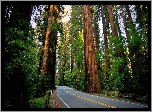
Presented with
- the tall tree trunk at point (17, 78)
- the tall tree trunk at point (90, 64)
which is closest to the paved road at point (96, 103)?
the tall tree trunk at point (17, 78)

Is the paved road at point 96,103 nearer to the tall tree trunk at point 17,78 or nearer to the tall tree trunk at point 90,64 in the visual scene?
the tall tree trunk at point 17,78

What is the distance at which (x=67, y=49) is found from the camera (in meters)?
49.5

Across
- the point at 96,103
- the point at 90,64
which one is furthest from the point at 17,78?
the point at 90,64

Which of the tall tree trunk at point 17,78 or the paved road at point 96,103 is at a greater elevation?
the tall tree trunk at point 17,78

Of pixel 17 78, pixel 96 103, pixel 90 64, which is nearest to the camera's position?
pixel 17 78

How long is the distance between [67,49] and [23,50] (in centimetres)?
4083

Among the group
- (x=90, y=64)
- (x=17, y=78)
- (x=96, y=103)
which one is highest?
(x=90, y=64)

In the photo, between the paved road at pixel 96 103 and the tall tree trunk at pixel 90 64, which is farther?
the tall tree trunk at pixel 90 64

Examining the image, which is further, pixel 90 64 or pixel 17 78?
pixel 90 64

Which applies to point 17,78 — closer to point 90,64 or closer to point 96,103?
point 96,103

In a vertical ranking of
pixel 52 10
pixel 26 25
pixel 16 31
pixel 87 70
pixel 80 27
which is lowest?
pixel 87 70

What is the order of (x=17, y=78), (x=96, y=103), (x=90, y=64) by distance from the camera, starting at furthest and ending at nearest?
1. (x=90, y=64)
2. (x=96, y=103)
3. (x=17, y=78)

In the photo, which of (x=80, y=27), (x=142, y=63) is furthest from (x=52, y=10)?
(x=80, y=27)
